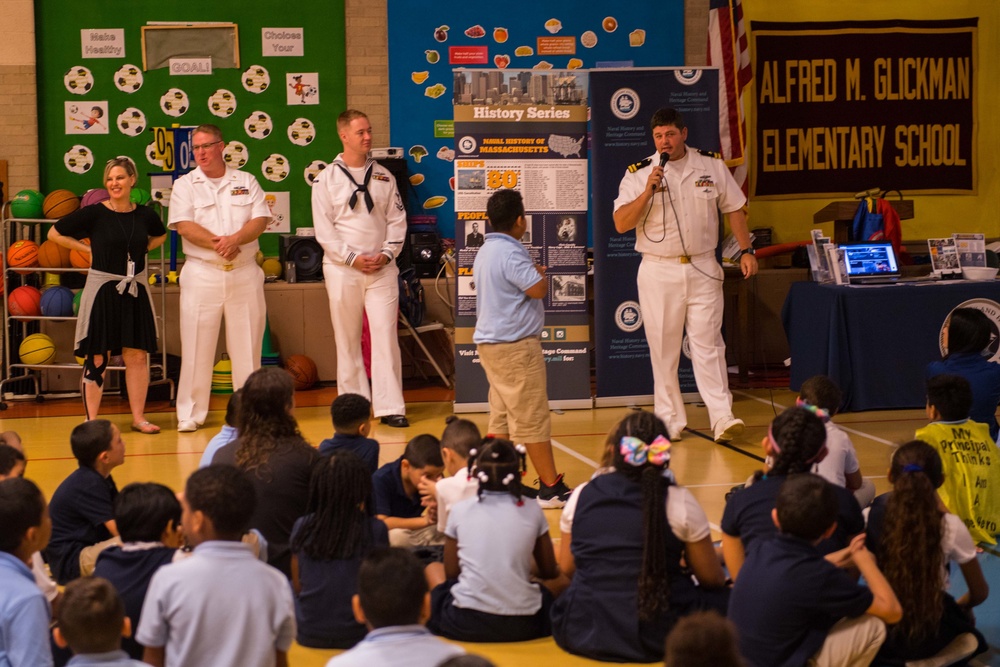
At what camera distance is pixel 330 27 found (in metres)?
10.8

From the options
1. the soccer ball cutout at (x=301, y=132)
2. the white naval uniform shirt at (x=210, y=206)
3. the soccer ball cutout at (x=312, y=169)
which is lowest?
the white naval uniform shirt at (x=210, y=206)

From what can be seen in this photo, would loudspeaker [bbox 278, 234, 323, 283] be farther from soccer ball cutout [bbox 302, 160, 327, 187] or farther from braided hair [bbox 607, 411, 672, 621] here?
braided hair [bbox 607, 411, 672, 621]

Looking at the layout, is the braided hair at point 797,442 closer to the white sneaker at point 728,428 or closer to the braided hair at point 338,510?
the braided hair at point 338,510

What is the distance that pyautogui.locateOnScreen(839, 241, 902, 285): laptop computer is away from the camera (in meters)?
8.45

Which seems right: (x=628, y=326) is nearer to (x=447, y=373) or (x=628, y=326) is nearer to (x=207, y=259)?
(x=447, y=373)

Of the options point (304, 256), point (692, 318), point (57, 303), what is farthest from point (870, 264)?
point (57, 303)

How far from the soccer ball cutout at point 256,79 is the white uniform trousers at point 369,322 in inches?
127

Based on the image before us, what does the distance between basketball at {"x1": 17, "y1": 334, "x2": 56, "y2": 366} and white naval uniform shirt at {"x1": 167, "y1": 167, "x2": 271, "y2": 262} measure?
205 cm

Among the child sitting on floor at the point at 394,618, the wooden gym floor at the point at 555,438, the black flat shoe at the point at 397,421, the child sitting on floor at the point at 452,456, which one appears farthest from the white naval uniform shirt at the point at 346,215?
the child sitting on floor at the point at 394,618

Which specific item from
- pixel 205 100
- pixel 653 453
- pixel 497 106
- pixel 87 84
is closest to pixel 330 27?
pixel 205 100

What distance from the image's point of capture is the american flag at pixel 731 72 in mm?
10586

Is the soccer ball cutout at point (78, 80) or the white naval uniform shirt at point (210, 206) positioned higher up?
the soccer ball cutout at point (78, 80)

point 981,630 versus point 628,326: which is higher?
point 628,326

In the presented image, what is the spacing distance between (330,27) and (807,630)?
28.0 feet
